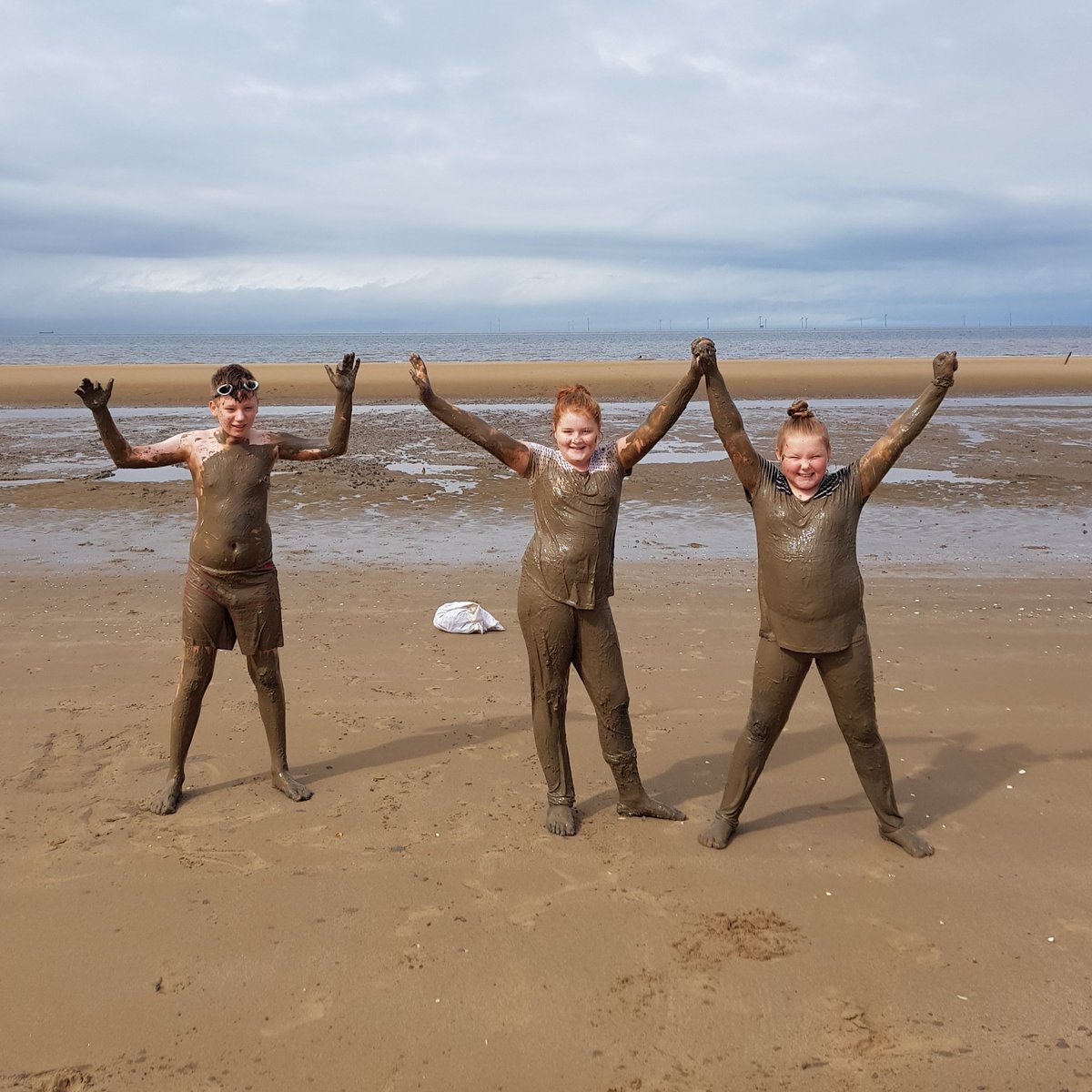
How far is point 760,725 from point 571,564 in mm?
1094

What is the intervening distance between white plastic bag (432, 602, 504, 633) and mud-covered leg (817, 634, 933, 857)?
359cm

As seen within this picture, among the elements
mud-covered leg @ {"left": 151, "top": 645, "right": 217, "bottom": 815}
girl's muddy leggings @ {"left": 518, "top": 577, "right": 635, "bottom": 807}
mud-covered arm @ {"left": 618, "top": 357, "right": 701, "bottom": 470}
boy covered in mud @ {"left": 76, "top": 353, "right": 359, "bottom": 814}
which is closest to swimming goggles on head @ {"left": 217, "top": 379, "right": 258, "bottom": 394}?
boy covered in mud @ {"left": 76, "top": 353, "right": 359, "bottom": 814}

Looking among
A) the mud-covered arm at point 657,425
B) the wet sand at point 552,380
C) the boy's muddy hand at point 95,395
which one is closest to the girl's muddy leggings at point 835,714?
Answer: the mud-covered arm at point 657,425

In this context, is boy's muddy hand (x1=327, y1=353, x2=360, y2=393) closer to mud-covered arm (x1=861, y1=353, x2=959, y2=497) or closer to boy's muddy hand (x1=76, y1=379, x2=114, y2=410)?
boy's muddy hand (x1=76, y1=379, x2=114, y2=410)

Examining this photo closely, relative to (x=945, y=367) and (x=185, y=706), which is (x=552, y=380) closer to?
(x=185, y=706)

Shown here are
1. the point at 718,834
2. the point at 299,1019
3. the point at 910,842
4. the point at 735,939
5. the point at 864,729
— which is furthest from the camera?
the point at 718,834

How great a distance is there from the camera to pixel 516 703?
21.1 feet

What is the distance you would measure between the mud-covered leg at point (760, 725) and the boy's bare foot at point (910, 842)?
0.66 metres

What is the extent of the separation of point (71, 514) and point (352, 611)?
6.19m

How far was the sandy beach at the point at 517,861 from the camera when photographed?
11.2 feet

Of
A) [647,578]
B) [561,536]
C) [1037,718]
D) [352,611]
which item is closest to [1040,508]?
[647,578]

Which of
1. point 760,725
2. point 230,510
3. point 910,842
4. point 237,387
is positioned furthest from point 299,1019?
point 237,387

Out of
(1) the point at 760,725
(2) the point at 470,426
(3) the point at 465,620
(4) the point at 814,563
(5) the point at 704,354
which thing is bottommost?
(3) the point at 465,620

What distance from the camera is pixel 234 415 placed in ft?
16.6
